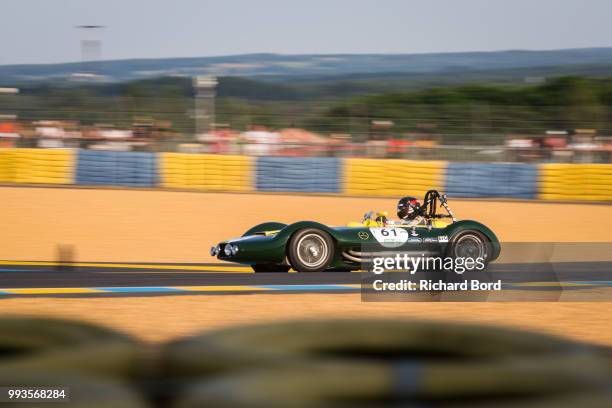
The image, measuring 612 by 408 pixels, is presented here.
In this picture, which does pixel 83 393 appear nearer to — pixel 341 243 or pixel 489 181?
pixel 341 243

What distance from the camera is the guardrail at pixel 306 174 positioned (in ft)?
62.8

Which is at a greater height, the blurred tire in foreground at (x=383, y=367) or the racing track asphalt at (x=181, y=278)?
the blurred tire in foreground at (x=383, y=367)

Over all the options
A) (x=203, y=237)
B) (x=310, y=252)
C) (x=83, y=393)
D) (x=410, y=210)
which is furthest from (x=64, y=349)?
(x=203, y=237)

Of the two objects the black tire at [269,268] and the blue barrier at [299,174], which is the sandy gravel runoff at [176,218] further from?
the black tire at [269,268]

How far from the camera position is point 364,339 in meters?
2.87

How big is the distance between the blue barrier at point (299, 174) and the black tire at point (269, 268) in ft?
31.0

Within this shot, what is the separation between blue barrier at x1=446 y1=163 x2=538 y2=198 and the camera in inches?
755

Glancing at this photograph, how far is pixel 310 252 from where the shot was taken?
30.9 ft

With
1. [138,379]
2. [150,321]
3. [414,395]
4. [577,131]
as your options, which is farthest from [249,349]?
[577,131]

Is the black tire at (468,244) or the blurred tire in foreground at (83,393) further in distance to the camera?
the black tire at (468,244)

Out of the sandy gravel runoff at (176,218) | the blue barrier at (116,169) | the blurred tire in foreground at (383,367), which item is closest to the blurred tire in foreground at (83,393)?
the blurred tire in foreground at (383,367)

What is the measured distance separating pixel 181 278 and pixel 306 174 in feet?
35.2

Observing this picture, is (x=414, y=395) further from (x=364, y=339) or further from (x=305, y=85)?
(x=305, y=85)

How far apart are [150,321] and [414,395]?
4297 mm
